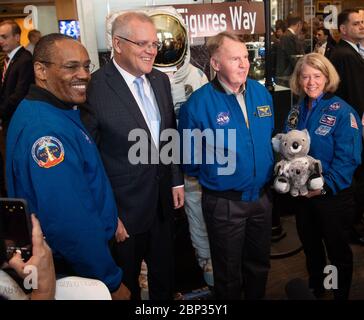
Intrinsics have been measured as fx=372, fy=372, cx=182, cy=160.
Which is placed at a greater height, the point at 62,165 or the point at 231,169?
the point at 62,165

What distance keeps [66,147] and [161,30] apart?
61.5 inches

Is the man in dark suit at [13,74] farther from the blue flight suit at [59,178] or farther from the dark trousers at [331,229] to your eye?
the dark trousers at [331,229]

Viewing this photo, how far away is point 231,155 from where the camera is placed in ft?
5.82

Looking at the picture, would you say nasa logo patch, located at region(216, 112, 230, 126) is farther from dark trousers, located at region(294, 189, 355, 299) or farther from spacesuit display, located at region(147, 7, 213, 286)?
dark trousers, located at region(294, 189, 355, 299)

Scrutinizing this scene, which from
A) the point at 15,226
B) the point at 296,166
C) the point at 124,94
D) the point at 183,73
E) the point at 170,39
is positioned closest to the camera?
the point at 15,226

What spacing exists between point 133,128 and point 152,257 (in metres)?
0.70

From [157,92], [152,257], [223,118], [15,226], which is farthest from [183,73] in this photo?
[15,226]

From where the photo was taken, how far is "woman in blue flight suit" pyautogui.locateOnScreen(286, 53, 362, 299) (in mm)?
1823

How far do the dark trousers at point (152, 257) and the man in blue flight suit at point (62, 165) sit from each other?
1.15ft

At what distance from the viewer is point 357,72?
2.64 m

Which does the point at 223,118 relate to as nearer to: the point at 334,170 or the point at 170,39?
the point at 334,170

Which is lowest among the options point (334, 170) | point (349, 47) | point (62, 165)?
point (334, 170)
